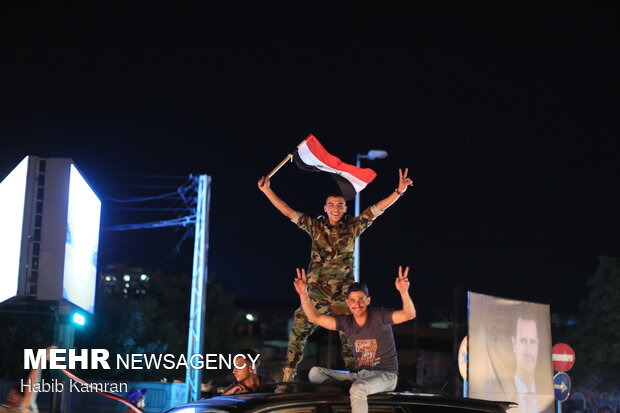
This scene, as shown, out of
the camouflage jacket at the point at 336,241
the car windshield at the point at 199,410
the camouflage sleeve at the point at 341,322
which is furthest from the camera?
the camouflage jacket at the point at 336,241

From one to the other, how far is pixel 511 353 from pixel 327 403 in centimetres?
794

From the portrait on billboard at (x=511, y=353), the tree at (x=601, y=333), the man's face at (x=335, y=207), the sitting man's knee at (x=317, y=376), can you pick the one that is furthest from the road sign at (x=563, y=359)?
Result: the tree at (x=601, y=333)

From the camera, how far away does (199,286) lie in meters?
22.5

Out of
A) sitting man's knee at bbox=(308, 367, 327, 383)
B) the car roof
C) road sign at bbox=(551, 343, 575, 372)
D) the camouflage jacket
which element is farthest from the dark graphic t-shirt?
road sign at bbox=(551, 343, 575, 372)

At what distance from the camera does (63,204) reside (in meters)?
15.2

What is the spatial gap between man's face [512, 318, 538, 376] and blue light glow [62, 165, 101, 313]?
9.06m

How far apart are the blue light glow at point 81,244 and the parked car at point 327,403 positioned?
1079 centimetres

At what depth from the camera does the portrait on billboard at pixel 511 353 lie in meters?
11.7

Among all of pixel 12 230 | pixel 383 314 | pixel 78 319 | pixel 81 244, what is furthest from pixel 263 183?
pixel 78 319

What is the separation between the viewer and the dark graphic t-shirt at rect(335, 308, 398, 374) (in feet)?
20.7

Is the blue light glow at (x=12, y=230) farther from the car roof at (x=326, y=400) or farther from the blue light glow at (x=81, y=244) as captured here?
the car roof at (x=326, y=400)

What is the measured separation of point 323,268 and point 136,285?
131ft

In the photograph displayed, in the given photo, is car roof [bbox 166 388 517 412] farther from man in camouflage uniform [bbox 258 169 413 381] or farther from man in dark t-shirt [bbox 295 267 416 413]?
man in camouflage uniform [bbox 258 169 413 381]

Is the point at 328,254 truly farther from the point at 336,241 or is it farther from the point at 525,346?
the point at 525,346
